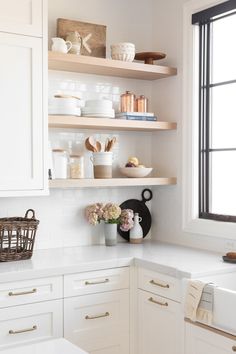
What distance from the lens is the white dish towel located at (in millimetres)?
2512

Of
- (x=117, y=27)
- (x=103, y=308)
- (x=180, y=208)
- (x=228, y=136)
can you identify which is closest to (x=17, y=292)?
(x=103, y=308)

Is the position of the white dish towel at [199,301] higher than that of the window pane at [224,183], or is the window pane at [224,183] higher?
the window pane at [224,183]

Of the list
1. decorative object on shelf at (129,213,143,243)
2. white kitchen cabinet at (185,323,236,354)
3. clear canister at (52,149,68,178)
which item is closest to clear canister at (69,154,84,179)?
clear canister at (52,149,68,178)

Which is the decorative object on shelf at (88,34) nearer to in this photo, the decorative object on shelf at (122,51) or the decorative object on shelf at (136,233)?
the decorative object on shelf at (122,51)

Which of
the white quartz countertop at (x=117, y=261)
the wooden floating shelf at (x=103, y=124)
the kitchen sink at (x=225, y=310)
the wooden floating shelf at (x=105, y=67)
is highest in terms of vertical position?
the wooden floating shelf at (x=105, y=67)

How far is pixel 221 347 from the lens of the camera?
2.45 meters

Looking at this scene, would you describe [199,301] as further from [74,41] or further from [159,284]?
[74,41]

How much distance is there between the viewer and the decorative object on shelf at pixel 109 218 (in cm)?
352

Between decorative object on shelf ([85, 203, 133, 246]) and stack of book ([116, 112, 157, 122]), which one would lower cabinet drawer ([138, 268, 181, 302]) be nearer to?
decorative object on shelf ([85, 203, 133, 246])

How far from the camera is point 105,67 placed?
3.42 m

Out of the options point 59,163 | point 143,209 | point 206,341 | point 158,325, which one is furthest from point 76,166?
point 206,341

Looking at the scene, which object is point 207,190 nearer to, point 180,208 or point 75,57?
point 180,208

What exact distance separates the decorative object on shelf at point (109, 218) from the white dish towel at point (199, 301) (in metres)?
1.00

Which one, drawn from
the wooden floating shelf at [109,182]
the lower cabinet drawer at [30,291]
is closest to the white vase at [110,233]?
the wooden floating shelf at [109,182]
